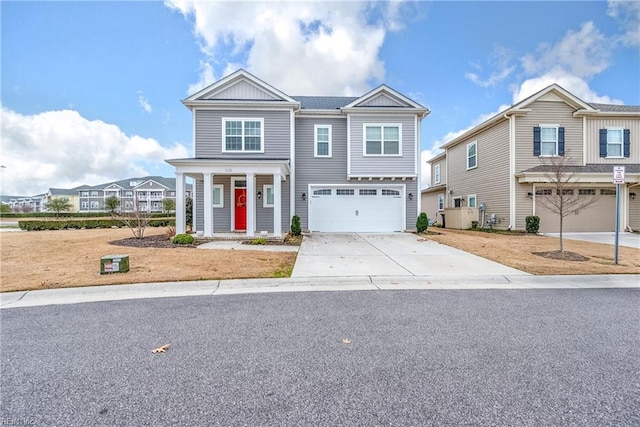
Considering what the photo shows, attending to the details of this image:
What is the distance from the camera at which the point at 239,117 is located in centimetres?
1392

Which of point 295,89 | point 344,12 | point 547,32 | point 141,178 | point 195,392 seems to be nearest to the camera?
point 195,392

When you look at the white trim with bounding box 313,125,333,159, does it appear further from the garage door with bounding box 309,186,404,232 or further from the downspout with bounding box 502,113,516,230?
the downspout with bounding box 502,113,516,230

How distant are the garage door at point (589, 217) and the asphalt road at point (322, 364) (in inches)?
515

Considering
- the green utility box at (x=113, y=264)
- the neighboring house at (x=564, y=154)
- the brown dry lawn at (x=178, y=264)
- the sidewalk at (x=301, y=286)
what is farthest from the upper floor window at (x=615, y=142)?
the green utility box at (x=113, y=264)

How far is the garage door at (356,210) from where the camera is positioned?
48.9 feet

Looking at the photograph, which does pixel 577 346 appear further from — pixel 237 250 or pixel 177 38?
pixel 177 38

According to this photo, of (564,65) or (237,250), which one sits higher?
(564,65)

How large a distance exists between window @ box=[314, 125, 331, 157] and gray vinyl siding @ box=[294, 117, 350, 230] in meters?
0.16

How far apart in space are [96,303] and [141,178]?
87335mm

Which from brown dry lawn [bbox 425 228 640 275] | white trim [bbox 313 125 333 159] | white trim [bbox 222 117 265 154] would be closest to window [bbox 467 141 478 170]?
brown dry lawn [bbox 425 228 640 275]

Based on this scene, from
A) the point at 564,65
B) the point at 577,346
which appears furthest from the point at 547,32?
the point at 577,346

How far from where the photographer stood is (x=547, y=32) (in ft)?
48.5

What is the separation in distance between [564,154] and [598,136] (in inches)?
109

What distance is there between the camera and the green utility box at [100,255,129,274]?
20.6 feet
